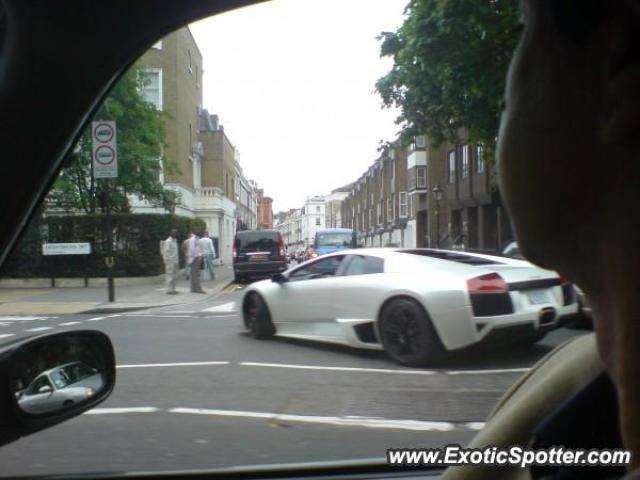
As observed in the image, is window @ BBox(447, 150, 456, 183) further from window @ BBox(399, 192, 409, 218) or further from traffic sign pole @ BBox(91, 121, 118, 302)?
traffic sign pole @ BBox(91, 121, 118, 302)

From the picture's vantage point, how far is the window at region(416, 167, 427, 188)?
2199mm

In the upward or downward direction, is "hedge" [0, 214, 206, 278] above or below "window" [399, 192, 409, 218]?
below

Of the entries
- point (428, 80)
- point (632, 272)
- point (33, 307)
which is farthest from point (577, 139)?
point (33, 307)

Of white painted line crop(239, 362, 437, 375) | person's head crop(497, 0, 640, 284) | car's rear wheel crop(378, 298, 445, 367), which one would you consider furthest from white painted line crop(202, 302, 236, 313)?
person's head crop(497, 0, 640, 284)

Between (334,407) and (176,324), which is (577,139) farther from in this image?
(176,324)

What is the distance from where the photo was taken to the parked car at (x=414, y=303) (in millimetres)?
2180

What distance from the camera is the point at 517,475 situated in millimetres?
1149

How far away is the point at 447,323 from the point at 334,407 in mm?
594

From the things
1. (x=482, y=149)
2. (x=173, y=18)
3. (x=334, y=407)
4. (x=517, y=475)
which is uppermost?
(x=173, y=18)

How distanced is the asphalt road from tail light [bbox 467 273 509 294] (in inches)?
9.0

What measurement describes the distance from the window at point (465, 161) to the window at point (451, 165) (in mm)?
77

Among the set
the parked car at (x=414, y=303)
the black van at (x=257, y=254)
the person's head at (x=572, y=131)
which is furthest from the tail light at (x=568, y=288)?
the black van at (x=257, y=254)

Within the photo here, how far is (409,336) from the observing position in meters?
2.79

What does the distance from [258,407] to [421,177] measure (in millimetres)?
1216
